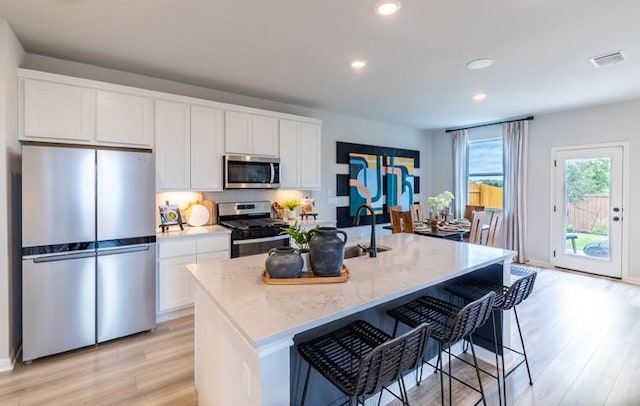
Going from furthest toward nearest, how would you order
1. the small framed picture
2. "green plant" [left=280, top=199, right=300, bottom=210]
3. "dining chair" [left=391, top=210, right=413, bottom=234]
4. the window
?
the window, "green plant" [left=280, top=199, right=300, bottom=210], "dining chair" [left=391, top=210, right=413, bottom=234], the small framed picture

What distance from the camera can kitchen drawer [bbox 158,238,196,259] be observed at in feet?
10.4

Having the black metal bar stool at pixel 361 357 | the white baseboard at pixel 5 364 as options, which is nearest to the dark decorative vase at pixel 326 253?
the black metal bar stool at pixel 361 357

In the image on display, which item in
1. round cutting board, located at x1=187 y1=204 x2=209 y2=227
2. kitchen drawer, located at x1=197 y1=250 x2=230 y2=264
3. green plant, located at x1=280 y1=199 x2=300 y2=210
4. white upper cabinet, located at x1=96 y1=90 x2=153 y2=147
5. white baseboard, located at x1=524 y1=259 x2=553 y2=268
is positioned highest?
white upper cabinet, located at x1=96 y1=90 x2=153 y2=147

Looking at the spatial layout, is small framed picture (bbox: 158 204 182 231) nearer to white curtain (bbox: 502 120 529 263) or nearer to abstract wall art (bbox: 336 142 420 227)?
abstract wall art (bbox: 336 142 420 227)

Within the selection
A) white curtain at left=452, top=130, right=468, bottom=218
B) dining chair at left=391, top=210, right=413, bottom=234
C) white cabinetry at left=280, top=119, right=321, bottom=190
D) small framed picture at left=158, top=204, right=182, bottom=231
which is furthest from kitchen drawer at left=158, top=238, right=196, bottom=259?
white curtain at left=452, top=130, right=468, bottom=218

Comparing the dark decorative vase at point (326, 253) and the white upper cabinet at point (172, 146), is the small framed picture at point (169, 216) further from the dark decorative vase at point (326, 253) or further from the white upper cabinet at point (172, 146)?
the dark decorative vase at point (326, 253)

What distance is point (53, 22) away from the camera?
2400 millimetres

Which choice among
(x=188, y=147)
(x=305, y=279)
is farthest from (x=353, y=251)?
(x=188, y=147)

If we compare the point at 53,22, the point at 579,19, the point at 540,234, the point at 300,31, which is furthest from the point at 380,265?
the point at 540,234

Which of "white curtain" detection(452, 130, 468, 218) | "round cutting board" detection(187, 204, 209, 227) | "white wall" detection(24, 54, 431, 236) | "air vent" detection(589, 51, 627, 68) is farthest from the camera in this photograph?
"white curtain" detection(452, 130, 468, 218)

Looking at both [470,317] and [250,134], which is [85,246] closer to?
[250,134]

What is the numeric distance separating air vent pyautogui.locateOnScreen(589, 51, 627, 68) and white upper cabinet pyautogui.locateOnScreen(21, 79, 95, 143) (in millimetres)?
4868

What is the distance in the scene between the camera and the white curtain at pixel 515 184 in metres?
5.55

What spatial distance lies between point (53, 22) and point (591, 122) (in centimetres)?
676
